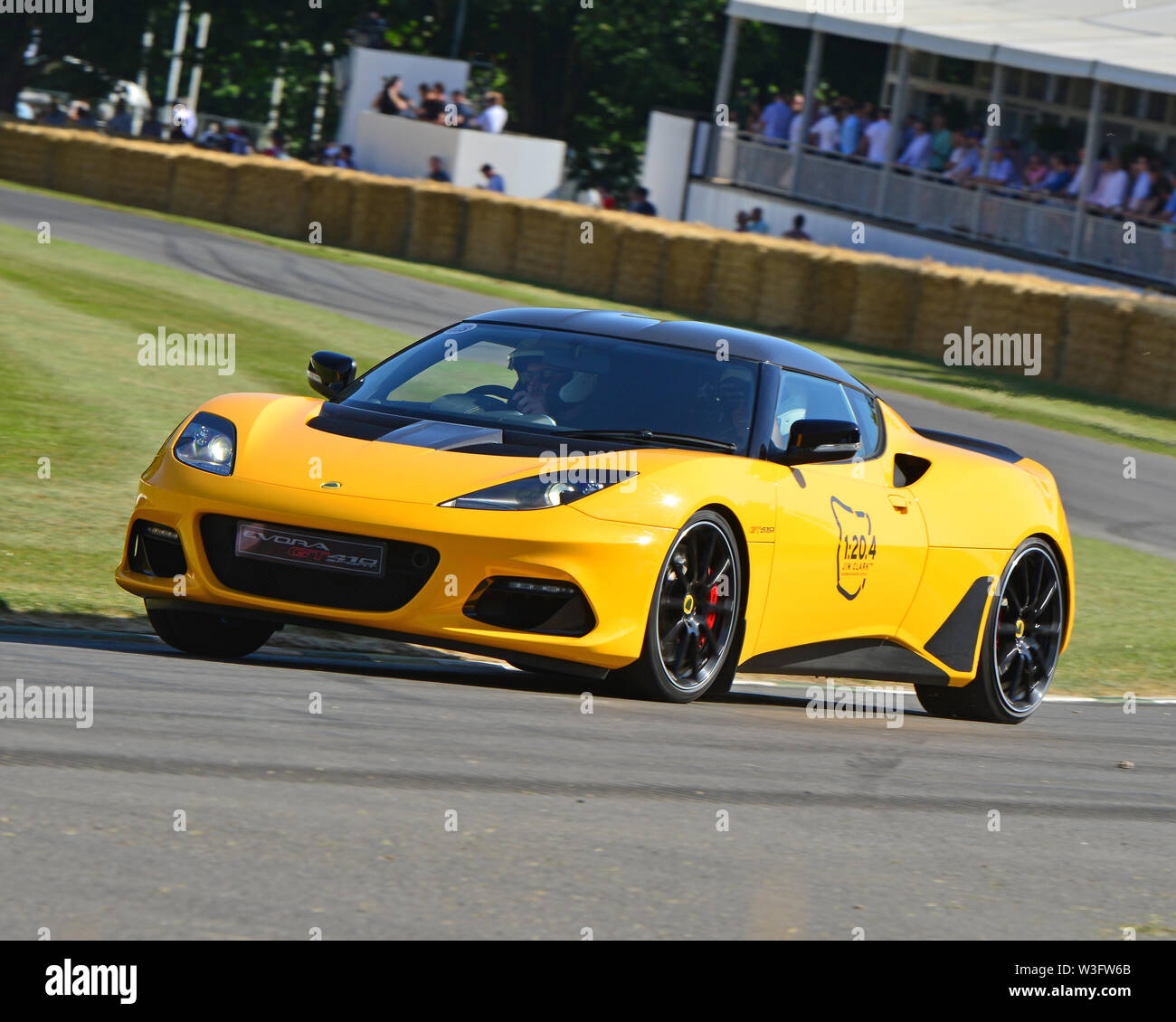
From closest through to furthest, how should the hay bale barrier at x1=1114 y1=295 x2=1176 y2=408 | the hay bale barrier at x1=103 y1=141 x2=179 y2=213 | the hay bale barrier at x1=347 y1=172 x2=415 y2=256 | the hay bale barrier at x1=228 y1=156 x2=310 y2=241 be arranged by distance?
the hay bale barrier at x1=1114 y1=295 x2=1176 y2=408 → the hay bale barrier at x1=347 y1=172 x2=415 y2=256 → the hay bale barrier at x1=228 y1=156 x2=310 y2=241 → the hay bale barrier at x1=103 y1=141 x2=179 y2=213

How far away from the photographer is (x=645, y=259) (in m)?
29.6

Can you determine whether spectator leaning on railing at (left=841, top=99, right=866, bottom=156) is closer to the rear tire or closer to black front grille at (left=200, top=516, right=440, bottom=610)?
the rear tire

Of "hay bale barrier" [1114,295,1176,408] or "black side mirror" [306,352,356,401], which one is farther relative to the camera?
"hay bale barrier" [1114,295,1176,408]

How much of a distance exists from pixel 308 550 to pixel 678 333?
198 centimetres

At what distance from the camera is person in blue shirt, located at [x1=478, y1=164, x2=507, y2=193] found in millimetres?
35719

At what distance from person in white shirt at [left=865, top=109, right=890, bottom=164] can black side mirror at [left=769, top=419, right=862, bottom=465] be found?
28.9m

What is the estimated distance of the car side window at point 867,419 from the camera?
789 cm

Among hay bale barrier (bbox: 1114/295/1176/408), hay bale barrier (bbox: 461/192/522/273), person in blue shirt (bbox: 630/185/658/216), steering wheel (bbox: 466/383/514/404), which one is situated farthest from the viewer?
person in blue shirt (bbox: 630/185/658/216)

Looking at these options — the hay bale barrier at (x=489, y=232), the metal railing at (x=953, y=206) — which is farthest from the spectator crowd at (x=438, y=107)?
the hay bale barrier at (x=489, y=232)

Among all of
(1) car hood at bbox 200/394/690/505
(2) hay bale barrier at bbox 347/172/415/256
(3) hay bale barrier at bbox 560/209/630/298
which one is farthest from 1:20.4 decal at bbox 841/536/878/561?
(2) hay bale barrier at bbox 347/172/415/256

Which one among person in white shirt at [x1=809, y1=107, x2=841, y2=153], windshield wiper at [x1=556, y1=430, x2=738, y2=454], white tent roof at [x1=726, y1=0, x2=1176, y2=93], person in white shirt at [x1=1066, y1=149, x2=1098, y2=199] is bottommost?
windshield wiper at [x1=556, y1=430, x2=738, y2=454]

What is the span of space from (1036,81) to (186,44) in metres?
23.0

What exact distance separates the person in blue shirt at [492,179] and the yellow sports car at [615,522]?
27765 mm

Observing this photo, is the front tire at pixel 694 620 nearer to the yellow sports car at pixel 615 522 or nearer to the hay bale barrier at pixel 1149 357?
the yellow sports car at pixel 615 522
